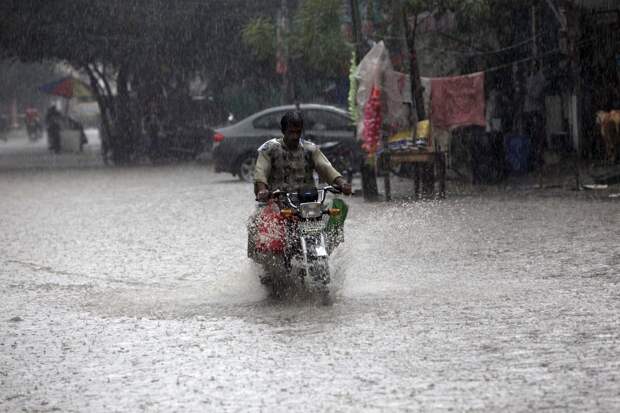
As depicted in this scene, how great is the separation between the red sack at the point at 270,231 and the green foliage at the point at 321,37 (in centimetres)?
1886

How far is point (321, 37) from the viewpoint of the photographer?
2958cm

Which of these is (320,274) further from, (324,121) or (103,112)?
(103,112)

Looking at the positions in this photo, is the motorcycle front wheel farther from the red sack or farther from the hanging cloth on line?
the hanging cloth on line

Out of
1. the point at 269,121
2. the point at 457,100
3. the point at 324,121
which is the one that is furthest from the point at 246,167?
the point at 457,100

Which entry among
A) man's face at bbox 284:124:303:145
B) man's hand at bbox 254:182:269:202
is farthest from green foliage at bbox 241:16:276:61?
man's hand at bbox 254:182:269:202

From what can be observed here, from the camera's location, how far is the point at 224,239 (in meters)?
14.2

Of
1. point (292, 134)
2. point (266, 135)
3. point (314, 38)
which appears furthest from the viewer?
point (314, 38)

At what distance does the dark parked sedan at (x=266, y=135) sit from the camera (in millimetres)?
24969

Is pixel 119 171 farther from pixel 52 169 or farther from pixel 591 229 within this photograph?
pixel 591 229

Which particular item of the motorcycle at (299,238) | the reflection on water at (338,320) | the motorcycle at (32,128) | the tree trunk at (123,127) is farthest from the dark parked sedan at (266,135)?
the motorcycle at (32,128)

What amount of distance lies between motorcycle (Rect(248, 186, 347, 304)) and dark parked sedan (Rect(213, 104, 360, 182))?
15451mm

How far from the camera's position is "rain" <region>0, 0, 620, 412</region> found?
6332 mm

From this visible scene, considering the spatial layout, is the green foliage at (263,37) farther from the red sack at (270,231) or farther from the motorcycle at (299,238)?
the red sack at (270,231)

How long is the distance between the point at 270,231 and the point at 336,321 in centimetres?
121
